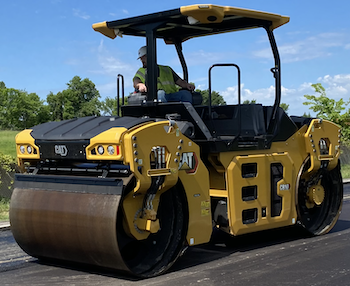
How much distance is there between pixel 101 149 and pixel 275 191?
2594 mm

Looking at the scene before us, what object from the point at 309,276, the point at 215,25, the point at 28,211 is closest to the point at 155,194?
the point at 28,211

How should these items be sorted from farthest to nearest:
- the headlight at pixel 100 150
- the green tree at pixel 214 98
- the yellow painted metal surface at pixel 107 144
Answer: the green tree at pixel 214 98 < the headlight at pixel 100 150 < the yellow painted metal surface at pixel 107 144

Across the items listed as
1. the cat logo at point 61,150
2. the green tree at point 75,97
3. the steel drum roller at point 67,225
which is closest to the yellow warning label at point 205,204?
the steel drum roller at point 67,225

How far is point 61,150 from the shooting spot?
5383mm

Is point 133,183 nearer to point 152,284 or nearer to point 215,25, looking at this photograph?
point 152,284

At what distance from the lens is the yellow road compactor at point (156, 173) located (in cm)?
505

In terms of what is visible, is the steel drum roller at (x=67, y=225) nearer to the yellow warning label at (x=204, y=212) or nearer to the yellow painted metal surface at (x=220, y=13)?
the yellow warning label at (x=204, y=212)

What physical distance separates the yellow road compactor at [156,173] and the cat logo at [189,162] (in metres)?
0.01

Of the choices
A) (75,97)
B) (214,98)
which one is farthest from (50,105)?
(214,98)

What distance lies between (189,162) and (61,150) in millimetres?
1291

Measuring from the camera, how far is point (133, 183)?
5.07 metres

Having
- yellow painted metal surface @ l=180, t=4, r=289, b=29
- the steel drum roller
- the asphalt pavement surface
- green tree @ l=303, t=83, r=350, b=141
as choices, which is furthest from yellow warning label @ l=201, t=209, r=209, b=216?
green tree @ l=303, t=83, r=350, b=141

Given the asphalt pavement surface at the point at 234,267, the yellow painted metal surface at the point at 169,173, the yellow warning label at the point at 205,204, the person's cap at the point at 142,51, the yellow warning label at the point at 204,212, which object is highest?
the person's cap at the point at 142,51

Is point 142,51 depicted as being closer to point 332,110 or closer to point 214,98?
point 214,98
